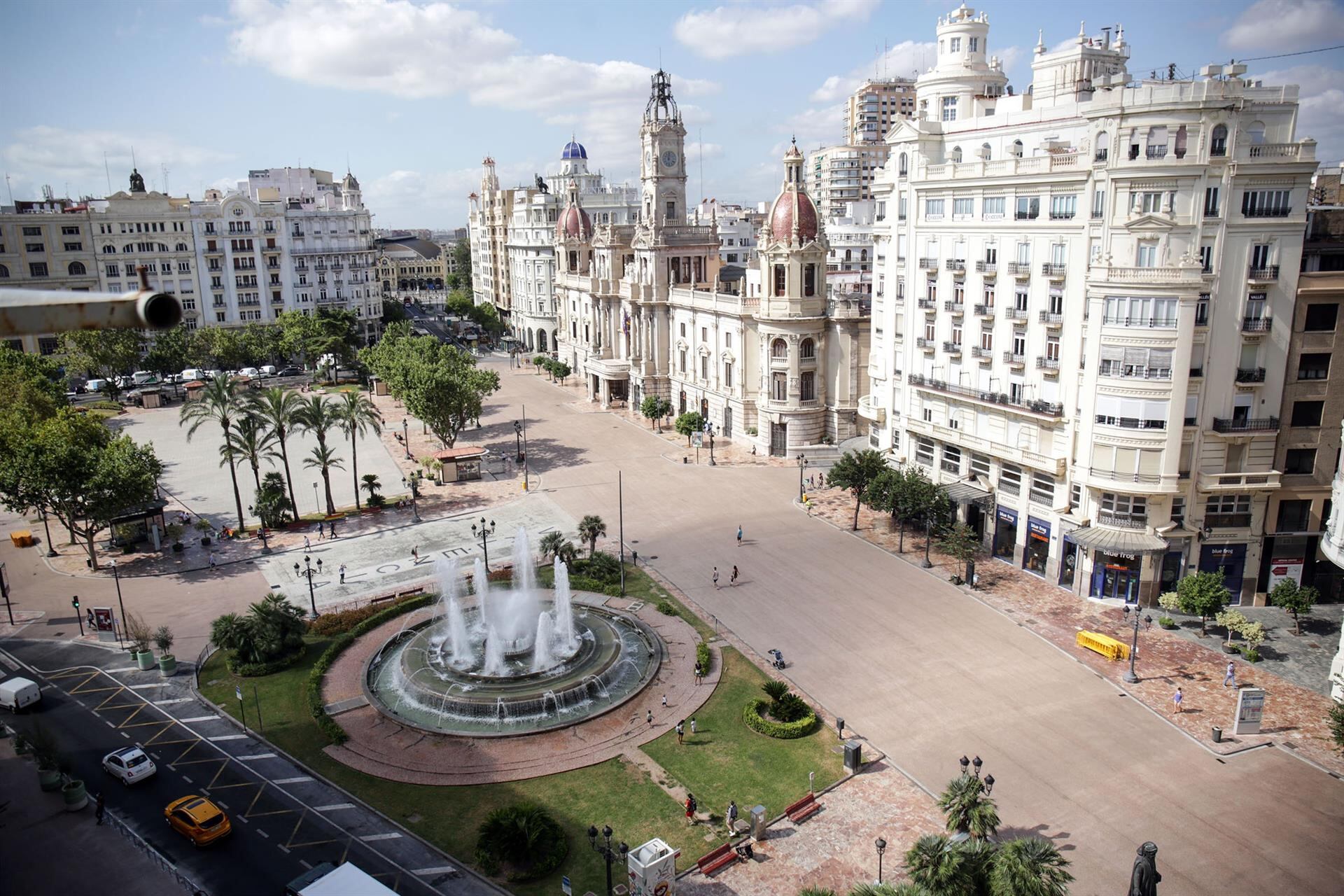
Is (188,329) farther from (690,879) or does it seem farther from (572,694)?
(690,879)

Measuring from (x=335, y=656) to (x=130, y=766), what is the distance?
1085 cm

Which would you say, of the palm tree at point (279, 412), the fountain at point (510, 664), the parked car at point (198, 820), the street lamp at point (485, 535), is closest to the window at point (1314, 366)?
the fountain at point (510, 664)

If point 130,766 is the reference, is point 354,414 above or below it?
above

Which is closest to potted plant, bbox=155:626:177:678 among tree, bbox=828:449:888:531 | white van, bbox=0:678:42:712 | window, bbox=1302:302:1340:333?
white van, bbox=0:678:42:712

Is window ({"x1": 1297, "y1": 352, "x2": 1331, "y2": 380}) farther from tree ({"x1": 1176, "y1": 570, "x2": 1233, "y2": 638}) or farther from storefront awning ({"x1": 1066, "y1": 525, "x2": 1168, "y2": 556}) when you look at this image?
tree ({"x1": 1176, "y1": 570, "x2": 1233, "y2": 638})

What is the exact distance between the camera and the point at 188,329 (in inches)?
4966

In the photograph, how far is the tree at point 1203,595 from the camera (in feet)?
145

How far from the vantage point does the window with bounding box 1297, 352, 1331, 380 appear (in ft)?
151

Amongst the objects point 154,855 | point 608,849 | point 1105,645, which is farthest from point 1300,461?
point 154,855

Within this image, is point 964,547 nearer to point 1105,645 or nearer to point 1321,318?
point 1105,645

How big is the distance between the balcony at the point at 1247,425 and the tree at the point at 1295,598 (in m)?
7.78

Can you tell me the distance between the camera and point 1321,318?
45.8m

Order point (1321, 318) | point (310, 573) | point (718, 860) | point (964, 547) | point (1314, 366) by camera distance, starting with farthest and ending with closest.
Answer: point (964, 547)
point (310, 573)
point (1314, 366)
point (1321, 318)
point (718, 860)

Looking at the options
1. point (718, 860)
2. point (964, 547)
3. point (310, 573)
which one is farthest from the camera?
point (964, 547)
